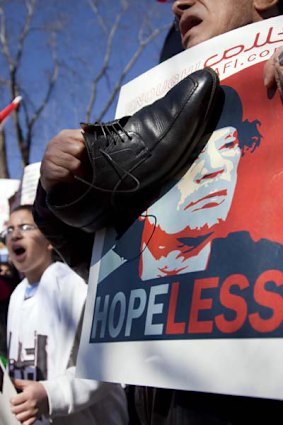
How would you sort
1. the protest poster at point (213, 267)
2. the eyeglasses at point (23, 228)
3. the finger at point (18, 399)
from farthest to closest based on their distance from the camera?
the eyeglasses at point (23, 228)
the finger at point (18, 399)
the protest poster at point (213, 267)

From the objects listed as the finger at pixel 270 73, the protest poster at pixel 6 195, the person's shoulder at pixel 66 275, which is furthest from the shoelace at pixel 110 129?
the protest poster at pixel 6 195

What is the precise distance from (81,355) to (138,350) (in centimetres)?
17

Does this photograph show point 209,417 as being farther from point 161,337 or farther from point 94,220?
point 94,220

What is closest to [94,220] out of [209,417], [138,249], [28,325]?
[138,249]

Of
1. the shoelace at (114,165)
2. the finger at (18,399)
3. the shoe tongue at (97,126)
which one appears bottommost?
the finger at (18,399)

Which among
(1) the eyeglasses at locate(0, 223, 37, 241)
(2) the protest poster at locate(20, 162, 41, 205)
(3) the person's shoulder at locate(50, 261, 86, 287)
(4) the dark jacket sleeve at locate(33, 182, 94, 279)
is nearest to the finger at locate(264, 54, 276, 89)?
(4) the dark jacket sleeve at locate(33, 182, 94, 279)

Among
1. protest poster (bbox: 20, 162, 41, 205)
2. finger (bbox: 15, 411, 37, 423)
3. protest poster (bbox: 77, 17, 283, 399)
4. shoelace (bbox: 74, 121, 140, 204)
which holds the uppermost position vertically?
protest poster (bbox: 20, 162, 41, 205)

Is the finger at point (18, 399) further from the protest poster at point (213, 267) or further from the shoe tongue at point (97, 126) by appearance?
the shoe tongue at point (97, 126)

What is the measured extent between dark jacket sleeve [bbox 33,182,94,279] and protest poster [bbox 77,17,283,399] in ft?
0.32

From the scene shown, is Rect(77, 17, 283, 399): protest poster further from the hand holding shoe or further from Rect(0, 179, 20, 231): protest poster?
Rect(0, 179, 20, 231): protest poster

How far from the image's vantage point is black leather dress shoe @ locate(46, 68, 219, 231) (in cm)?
79

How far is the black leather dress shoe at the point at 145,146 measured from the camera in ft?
2.59

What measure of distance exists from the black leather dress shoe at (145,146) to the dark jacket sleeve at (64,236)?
12 centimetres

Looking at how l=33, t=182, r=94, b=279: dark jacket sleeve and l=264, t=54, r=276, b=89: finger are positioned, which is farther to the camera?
l=33, t=182, r=94, b=279: dark jacket sleeve
